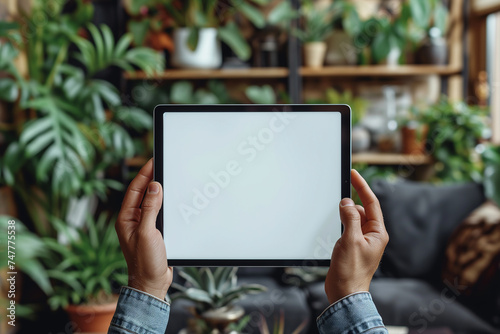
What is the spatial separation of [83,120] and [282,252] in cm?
185

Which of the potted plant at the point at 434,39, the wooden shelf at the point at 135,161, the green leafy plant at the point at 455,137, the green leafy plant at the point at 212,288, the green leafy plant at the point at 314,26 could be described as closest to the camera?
the green leafy plant at the point at 212,288

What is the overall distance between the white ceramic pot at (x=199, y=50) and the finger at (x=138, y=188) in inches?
80.9

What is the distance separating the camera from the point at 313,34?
8.36 feet

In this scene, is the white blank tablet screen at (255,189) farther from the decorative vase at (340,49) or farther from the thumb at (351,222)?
the decorative vase at (340,49)

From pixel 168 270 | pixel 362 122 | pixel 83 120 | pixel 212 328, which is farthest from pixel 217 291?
pixel 362 122

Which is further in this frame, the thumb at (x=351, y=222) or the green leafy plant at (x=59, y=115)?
the green leafy plant at (x=59, y=115)

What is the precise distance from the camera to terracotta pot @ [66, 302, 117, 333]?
75.0 inches

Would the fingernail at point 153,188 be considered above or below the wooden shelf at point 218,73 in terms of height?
below

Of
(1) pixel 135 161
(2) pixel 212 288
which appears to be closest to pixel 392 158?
(1) pixel 135 161

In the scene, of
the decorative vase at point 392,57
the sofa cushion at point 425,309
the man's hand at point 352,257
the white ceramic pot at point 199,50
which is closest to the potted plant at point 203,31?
the white ceramic pot at point 199,50

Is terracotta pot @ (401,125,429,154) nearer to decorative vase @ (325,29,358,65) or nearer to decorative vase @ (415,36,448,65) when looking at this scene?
decorative vase @ (415,36,448,65)

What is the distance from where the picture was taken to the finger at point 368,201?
0.49 meters

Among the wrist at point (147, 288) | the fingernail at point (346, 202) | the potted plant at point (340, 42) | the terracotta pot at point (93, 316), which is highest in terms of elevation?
the potted plant at point (340, 42)

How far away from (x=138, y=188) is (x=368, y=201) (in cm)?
26
